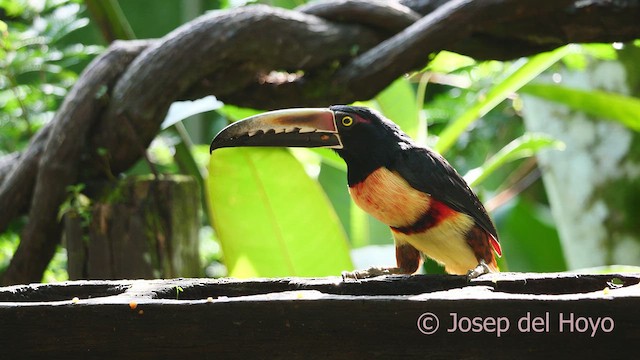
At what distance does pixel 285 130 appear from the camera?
1.28 metres

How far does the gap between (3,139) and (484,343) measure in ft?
6.28

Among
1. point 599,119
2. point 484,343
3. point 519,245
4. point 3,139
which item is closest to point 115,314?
point 484,343

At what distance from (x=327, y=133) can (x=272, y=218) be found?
66cm

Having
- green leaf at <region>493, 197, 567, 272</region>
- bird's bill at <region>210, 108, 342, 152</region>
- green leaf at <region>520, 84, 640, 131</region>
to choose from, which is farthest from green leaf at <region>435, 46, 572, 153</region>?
green leaf at <region>493, 197, 567, 272</region>

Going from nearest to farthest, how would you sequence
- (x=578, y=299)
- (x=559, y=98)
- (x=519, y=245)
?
1. (x=578, y=299)
2. (x=559, y=98)
3. (x=519, y=245)

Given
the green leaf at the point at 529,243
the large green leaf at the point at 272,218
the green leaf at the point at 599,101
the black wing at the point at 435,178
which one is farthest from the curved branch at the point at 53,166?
the green leaf at the point at 529,243

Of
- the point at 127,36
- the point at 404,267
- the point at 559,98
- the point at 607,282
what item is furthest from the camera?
the point at 559,98

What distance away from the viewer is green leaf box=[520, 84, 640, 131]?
7.21 ft

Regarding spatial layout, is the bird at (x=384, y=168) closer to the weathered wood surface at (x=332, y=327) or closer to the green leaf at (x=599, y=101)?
the weathered wood surface at (x=332, y=327)

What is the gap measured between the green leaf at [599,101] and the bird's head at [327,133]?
111 centimetres

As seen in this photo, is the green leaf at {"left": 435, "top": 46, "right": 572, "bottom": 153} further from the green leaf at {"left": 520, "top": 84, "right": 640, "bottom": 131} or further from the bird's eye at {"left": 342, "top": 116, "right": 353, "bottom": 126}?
the bird's eye at {"left": 342, "top": 116, "right": 353, "bottom": 126}

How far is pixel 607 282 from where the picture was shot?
1.00m

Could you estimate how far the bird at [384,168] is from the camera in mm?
1279

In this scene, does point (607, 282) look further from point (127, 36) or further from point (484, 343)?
point (127, 36)
